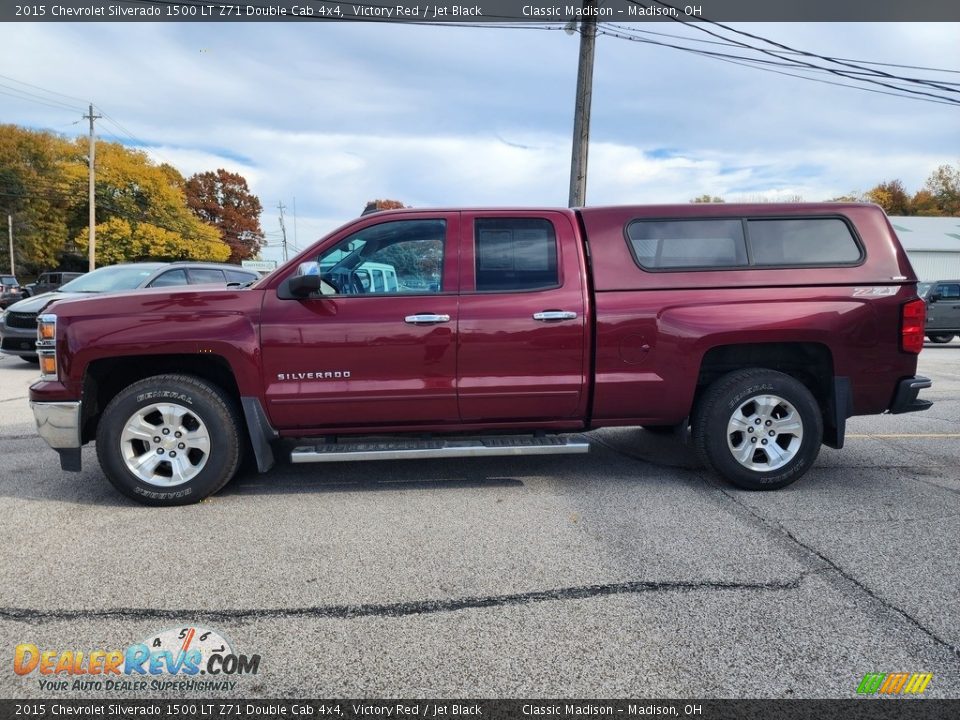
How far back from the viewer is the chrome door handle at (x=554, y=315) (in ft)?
13.1

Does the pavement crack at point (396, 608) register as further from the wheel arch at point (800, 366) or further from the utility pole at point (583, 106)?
the utility pole at point (583, 106)

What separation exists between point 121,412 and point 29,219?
216ft

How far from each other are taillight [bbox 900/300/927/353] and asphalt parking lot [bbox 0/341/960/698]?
3.42 ft

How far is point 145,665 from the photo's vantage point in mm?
2256

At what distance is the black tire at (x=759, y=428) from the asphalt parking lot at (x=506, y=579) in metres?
0.17

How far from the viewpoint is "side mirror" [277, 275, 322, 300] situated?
3.77 metres

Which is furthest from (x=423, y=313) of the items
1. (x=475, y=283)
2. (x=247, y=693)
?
(x=247, y=693)

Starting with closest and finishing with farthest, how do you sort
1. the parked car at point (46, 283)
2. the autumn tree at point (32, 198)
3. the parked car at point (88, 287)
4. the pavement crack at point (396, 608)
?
1. the pavement crack at point (396, 608)
2. the parked car at point (88, 287)
3. the parked car at point (46, 283)
4. the autumn tree at point (32, 198)

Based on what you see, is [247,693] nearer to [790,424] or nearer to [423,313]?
[423,313]

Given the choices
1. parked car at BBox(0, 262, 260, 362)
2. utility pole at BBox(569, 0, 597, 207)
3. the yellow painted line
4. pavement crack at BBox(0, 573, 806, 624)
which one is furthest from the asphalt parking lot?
utility pole at BBox(569, 0, 597, 207)

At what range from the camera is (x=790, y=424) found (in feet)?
13.7

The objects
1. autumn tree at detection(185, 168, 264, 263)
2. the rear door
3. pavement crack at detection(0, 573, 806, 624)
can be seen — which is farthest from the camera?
autumn tree at detection(185, 168, 264, 263)

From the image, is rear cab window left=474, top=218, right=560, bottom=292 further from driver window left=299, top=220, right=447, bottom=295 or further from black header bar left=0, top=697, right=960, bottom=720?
black header bar left=0, top=697, right=960, bottom=720

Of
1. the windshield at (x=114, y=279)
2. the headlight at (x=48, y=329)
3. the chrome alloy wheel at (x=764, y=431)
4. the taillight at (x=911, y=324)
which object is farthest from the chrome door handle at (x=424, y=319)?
the windshield at (x=114, y=279)
